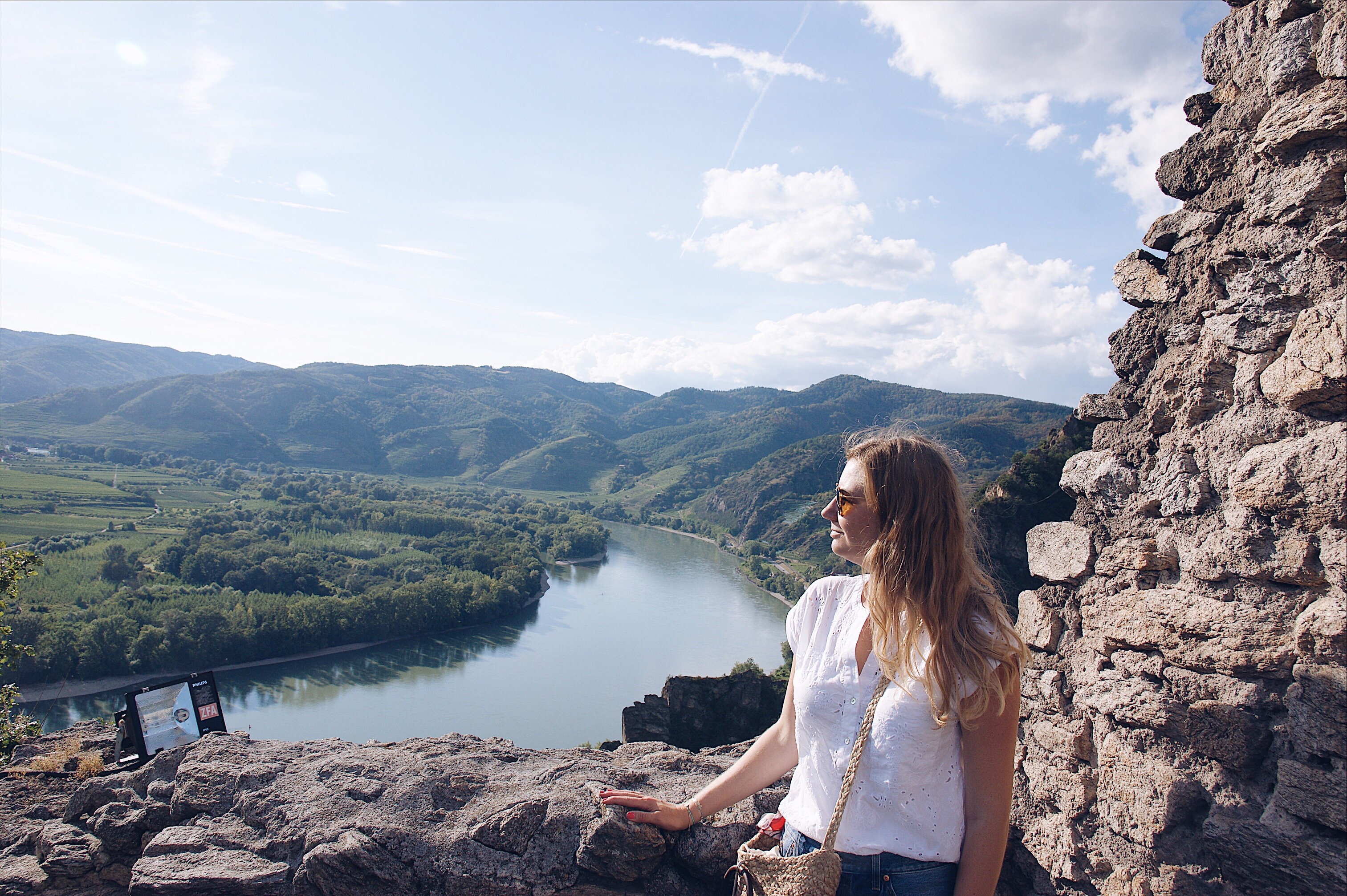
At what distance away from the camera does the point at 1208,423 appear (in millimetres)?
2078

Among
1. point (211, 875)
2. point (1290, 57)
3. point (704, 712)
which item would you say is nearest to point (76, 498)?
point (704, 712)

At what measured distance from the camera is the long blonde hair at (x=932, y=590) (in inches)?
57.7

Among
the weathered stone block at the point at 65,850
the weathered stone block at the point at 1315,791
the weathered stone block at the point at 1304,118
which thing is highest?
the weathered stone block at the point at 1304,118

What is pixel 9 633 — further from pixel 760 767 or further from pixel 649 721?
pixel 649 721

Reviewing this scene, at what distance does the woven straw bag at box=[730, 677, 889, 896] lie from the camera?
1500mm

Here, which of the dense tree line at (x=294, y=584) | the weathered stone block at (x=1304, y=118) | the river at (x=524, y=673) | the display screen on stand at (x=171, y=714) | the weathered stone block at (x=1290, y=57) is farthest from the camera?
the dense tree line at (x=294, y=584)

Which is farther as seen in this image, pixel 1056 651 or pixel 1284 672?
pixel 1056 651

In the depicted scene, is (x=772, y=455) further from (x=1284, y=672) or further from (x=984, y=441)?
(x=1284, y=672)

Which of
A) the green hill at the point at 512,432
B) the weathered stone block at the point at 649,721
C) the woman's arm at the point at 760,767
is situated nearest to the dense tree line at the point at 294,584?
the green hill at the point at 512,432

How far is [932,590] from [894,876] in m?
0.59

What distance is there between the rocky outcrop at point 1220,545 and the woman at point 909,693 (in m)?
0.72

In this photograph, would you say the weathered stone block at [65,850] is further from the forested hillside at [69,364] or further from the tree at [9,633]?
the forested hillside at [69,364]

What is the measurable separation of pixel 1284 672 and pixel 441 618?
40671 mm

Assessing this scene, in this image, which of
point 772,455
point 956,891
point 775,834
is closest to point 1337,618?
point 956,891
